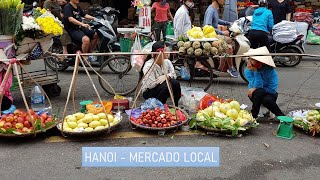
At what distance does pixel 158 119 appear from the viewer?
4.84 meters

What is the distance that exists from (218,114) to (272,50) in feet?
15.6

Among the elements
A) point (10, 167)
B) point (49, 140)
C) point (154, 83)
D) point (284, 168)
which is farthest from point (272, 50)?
point (10, 167)

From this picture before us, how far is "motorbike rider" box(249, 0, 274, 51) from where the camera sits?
7.75 meters

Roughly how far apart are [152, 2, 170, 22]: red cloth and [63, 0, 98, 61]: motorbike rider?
3.22 m

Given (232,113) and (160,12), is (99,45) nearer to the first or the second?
(160,12)

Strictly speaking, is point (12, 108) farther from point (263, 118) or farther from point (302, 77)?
point (302, 77)

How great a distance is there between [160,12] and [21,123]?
702 cm

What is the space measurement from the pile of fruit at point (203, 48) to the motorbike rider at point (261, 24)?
1.95m

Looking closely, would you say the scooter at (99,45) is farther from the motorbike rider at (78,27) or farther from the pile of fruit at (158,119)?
the pile of fruit at (158,119)

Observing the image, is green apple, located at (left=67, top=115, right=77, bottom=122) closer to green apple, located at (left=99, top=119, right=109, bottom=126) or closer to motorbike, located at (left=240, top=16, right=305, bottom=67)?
green apple, located at (left=99, top=119, right=109, bottom=126)

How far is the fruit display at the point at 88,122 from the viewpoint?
4672 mm

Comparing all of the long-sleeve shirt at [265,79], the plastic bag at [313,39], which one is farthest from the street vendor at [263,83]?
the plastic bag at [313,39]

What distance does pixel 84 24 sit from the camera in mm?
7641

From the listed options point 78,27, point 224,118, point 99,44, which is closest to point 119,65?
point 99,44
